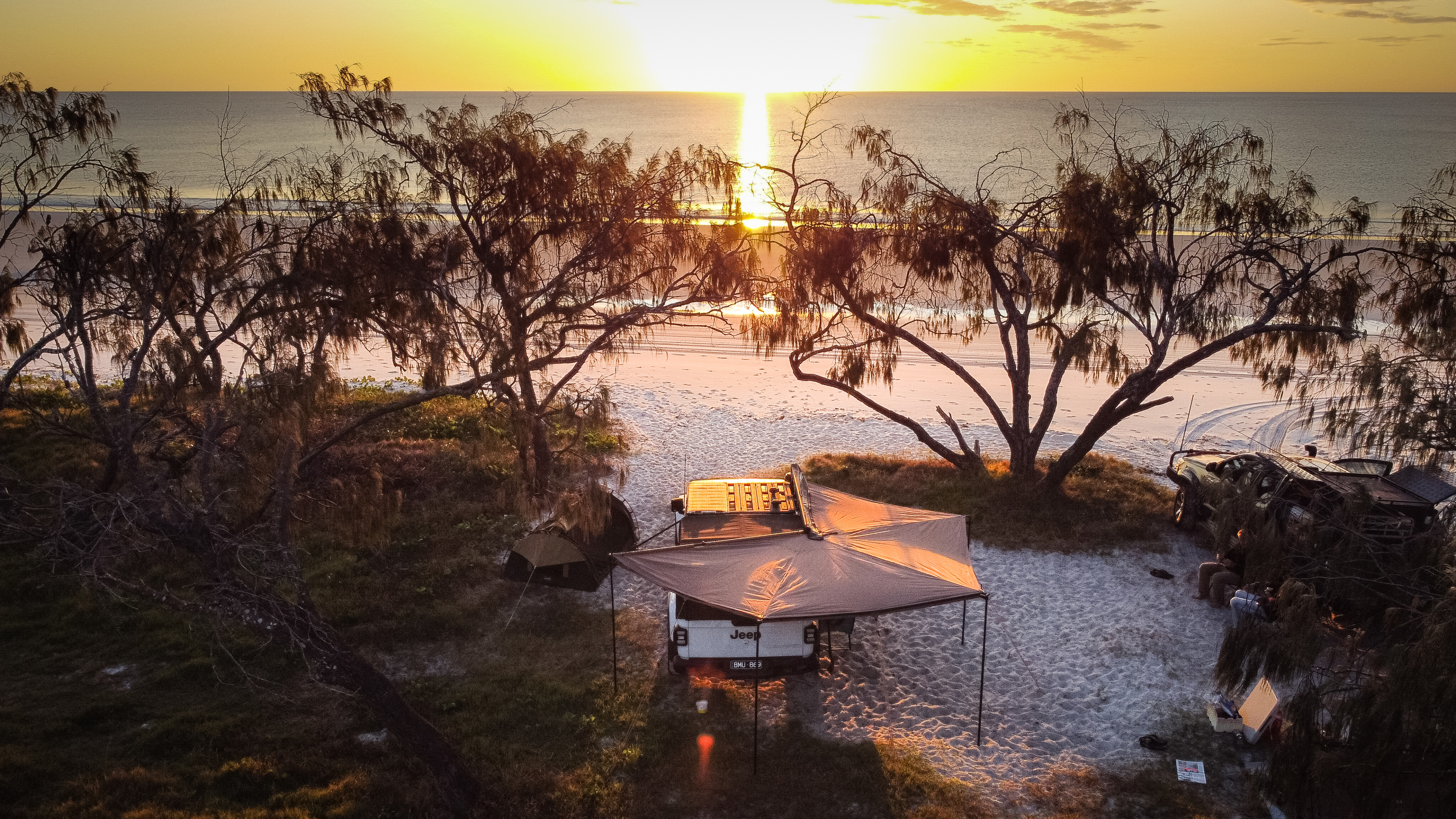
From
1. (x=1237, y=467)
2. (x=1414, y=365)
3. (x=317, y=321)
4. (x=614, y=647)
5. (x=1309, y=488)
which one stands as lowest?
(x=614, y=647)

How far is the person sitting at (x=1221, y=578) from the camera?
41.6 feet

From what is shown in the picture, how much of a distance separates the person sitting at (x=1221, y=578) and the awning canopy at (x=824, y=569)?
13.9 ft

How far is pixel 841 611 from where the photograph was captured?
923 centimetres

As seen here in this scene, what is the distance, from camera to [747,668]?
10320 mm

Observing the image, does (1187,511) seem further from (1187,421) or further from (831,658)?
(831,658)

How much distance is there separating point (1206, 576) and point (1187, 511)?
7.18 feet

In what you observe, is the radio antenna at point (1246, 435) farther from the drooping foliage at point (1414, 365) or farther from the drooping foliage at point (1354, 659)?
the drooping foliage at point (1354, 659)

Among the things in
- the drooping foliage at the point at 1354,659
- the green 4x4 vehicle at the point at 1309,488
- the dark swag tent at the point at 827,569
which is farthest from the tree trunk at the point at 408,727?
the green 4x4 vehicle at the point at 1309,488

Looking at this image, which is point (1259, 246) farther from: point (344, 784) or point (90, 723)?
point (90, 723)

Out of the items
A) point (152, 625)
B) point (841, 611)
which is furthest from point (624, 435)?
point (841, 611)

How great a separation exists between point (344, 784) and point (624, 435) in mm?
11698

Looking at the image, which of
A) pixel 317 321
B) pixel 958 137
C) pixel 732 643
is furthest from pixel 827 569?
pixel 958 137

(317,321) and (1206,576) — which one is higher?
(317,321)

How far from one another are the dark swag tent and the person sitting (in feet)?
13.1
